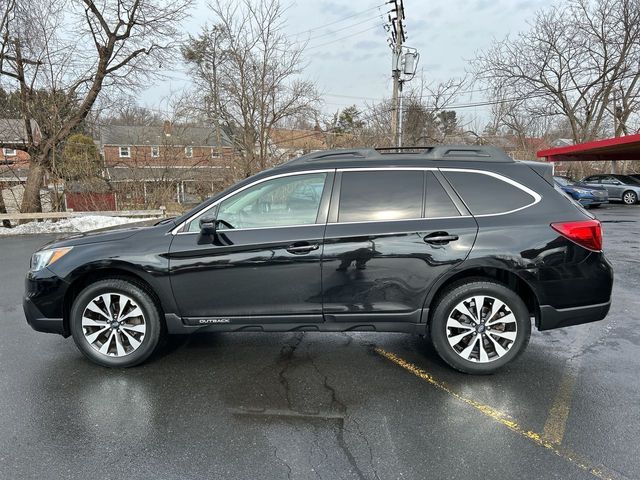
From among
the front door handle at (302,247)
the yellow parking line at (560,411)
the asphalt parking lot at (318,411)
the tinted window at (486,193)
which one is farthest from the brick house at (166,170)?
the yellow parking line at (560,411)

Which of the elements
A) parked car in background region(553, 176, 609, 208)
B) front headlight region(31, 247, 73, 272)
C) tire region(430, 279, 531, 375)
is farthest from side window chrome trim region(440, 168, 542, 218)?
parked car in background region(553, 176, 609, 208)

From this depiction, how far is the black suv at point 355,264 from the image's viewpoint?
3422 millimetres

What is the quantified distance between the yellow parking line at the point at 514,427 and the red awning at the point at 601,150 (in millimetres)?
20112

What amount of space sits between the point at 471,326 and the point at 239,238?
2.08 m

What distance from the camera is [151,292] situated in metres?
3.65

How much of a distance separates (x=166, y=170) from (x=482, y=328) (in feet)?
62.1

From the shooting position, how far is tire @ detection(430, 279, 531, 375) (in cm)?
345

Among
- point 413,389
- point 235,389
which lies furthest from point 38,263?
point 413,389

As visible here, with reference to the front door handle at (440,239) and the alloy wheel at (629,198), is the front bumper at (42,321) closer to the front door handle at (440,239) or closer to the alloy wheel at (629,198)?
the front door handle at (440,239)

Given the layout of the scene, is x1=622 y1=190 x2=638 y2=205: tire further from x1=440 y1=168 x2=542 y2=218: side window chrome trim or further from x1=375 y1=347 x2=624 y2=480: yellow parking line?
x1=375 y1=347 x2=624 y2=480: yellow parking line

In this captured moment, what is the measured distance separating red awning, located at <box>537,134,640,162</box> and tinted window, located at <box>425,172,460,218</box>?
1968 cm

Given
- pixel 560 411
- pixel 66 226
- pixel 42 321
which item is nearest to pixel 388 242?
pixel 560 411

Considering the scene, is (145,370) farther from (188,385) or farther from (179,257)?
(179,257)

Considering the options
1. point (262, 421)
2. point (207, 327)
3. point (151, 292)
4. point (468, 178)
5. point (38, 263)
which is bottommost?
point (262, 421)
